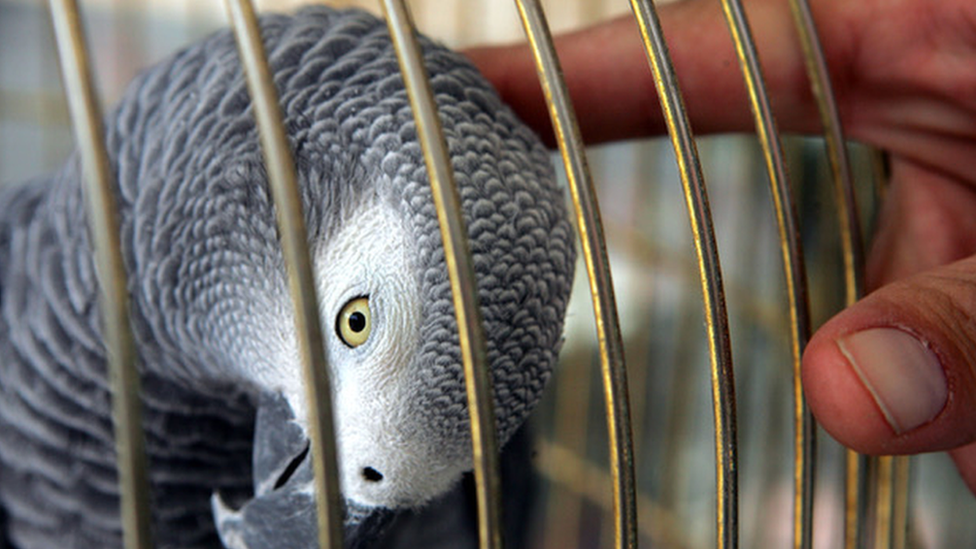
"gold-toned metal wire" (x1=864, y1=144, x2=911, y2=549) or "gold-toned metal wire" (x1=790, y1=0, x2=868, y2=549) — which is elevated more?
"gold-toned metal wire" (x1=790, y1=0, x2=868, y2=549)

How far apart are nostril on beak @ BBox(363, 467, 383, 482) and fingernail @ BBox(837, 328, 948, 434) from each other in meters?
0.24

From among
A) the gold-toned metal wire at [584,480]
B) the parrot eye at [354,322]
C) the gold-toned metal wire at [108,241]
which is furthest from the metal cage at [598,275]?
the gold-toned metal wire at [584,480]

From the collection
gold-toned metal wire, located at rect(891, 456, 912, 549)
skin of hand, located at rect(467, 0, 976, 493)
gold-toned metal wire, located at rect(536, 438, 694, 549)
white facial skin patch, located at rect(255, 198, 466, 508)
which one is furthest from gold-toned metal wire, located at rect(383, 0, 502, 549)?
gold-toned metal wire, located at rect(536, 438, 694, 549)

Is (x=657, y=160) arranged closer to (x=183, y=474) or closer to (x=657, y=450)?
Answer: (x=657, y=450)

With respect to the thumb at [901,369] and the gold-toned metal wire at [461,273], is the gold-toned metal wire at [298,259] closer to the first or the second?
the gold-toned metal wire at [461,273]

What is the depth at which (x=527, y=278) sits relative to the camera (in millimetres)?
417

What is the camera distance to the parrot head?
0.42 metres

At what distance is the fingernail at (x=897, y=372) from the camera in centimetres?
33

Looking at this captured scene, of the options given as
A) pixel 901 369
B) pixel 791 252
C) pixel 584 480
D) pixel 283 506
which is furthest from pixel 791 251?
pixel 584 480

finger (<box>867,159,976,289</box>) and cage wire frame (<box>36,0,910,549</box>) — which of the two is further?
finger (<box>867,159,976,289</box>)

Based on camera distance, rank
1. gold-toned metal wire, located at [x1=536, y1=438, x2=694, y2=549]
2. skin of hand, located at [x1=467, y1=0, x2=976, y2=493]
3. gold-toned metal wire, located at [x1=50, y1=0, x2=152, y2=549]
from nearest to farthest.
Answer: gold-toned metal wire, located at [x1=50, y1=0, x2=152, y2=549]
skin of hand, located at [x1=467, y1=0, x2=976, y2=493]
gold-toned metal wire, located at [x1=536, y1=438, x2=694, y2=549]

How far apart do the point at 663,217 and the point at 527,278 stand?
91 centimetres

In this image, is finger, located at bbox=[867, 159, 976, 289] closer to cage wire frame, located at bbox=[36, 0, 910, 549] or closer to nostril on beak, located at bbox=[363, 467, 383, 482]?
cage wire frame, located at bbox=[36, 0, 910, 549]

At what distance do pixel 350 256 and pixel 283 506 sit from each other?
0.14m
